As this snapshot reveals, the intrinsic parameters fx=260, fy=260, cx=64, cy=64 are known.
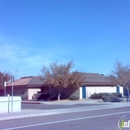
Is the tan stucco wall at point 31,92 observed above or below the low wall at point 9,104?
above

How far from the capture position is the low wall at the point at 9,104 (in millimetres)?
21656

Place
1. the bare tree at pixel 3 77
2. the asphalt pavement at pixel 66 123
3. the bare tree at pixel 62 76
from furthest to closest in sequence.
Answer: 1. the bare tree at pixel 3 77
2. the bare tree at pixel 62 76
3. the asphalt pavement at pixel 66 123

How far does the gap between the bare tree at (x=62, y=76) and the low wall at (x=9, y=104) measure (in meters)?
17.3

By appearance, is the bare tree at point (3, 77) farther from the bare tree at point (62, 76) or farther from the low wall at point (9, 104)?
the low wall at point (9, 104)

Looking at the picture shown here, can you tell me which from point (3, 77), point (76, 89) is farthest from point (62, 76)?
point (3, 77)

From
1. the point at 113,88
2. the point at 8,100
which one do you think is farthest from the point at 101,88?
the point at 8,100

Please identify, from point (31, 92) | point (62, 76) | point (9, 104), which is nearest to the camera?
point (9, 104)

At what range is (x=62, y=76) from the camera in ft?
131

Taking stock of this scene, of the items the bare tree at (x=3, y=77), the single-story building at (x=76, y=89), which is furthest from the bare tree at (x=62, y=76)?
the bare tree at (x=3, y=77)

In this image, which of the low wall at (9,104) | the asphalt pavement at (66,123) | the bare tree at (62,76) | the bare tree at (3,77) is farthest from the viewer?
the bare tree at (3,77)

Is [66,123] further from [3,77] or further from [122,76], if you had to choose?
[3,77]

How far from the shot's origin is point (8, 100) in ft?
72.1

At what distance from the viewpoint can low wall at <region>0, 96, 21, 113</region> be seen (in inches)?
853

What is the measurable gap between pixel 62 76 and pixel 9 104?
60.8 ft
